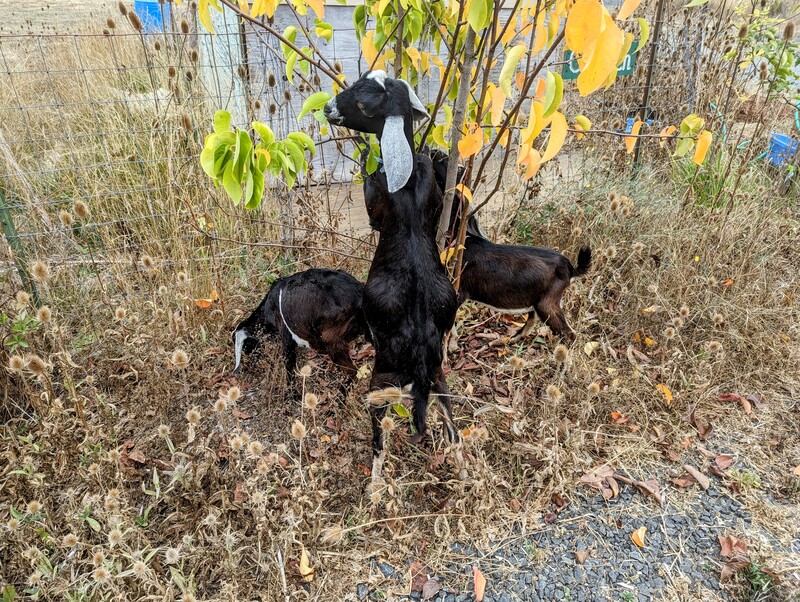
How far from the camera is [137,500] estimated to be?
8.00 feet

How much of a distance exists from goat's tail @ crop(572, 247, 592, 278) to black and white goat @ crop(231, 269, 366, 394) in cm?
132

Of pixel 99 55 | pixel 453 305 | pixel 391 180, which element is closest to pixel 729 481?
pixel 453 305

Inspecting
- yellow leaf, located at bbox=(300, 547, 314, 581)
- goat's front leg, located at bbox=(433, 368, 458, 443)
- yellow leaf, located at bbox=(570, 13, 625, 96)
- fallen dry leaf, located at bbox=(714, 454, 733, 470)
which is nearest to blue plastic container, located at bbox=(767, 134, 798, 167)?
fallen dry leaf, located at bbox=(714, 454, 733, 470)

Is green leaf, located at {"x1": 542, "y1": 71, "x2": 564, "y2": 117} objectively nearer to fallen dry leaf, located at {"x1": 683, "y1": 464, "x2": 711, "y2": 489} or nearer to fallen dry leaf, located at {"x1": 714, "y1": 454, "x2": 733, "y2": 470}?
fallen dry leaf, located at {"x1": 683, "y1": 464, "x2": 711, "y2": 489}

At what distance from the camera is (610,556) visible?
7.45ft

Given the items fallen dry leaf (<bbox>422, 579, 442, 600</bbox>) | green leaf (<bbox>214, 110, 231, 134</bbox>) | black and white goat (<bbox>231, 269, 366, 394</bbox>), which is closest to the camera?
green leaf (<bbox>214, 110, 231, 134</bbox>)

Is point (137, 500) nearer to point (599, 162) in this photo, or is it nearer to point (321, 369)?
point (321, 369)

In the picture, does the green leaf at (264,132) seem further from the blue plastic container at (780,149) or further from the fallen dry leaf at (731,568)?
the blue plastic container at (780,149)

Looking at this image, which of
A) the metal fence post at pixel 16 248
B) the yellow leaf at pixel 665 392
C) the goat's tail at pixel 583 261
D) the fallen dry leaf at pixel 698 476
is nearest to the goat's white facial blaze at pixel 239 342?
the metal fence post at pixel 16 248

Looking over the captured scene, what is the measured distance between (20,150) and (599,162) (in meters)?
5.04

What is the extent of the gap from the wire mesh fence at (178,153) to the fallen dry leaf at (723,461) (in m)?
2.32

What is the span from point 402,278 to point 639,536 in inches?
61.4

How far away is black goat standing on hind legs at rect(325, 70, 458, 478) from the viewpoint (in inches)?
91.5

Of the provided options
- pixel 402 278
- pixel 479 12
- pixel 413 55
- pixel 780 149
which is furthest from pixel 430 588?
pixel 780 149
